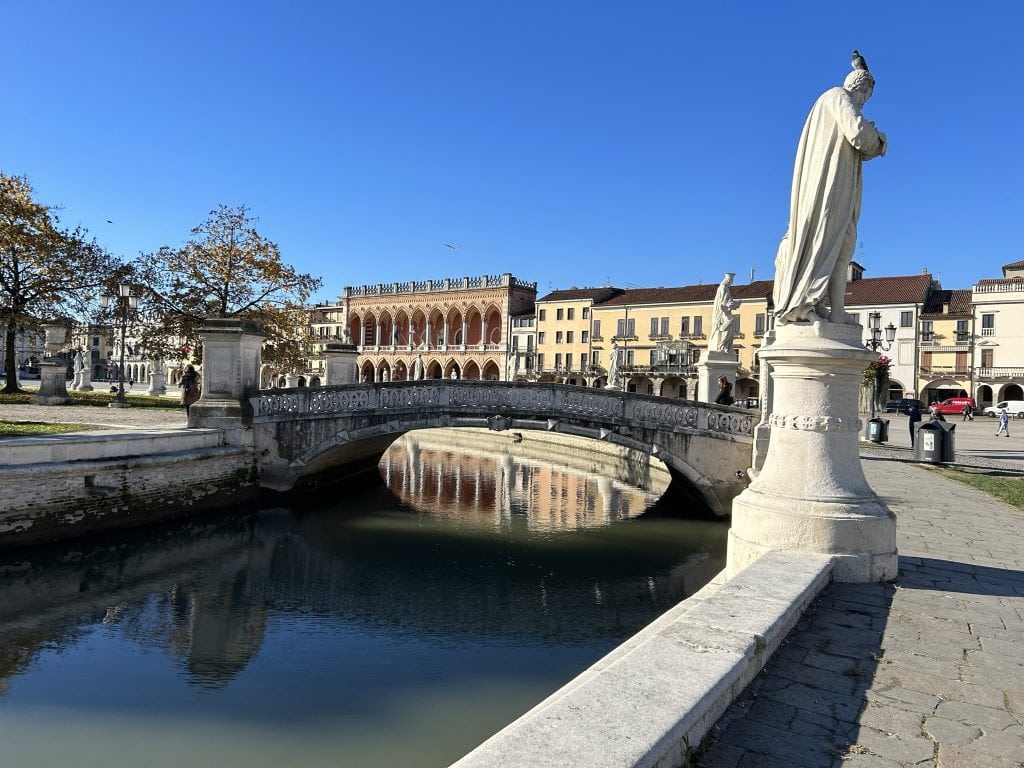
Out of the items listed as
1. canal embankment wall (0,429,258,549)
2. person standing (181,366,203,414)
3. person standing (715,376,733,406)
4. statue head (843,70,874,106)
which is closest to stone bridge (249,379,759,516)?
canal embankment wall (0,429,258,549)

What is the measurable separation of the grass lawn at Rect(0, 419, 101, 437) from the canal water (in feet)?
11.3

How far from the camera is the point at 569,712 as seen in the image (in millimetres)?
2746

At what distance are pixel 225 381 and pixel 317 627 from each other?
26.4 ft

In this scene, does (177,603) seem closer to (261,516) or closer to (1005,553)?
(261,516)

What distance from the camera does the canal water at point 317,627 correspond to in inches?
252

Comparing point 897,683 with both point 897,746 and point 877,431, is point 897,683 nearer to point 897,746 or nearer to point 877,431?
point 897,746

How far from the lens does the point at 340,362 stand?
24.2 metres

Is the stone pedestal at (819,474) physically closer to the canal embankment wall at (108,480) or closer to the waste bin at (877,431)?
the canal embankment wall at (108,480)

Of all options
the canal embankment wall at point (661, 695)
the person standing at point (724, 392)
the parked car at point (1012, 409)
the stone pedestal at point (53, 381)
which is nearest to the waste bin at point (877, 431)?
the person standing at point (724, 392)

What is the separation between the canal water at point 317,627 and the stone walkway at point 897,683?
3.38 meters

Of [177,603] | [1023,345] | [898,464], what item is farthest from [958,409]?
[177,603]

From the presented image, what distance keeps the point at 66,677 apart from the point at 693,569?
9422 millimetres

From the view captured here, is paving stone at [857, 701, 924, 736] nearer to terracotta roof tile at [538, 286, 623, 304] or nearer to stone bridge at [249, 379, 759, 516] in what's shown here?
stone bridge at [249, 379, 759, 516]

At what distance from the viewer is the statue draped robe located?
5.75 metres
